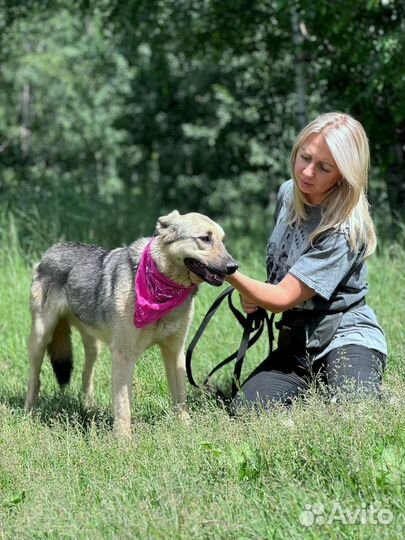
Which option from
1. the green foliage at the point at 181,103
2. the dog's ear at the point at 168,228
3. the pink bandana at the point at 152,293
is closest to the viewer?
the dog's ear at the point at 168,228

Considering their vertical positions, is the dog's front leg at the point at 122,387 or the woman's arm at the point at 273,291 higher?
the woman's arm at the point at 273,291

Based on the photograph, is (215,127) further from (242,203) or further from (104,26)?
(104,26)

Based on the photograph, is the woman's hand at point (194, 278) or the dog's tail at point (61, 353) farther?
the dog's tail at point (61, 353)

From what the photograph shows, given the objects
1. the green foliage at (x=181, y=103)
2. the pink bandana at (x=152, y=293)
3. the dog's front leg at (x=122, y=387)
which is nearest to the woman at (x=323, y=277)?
the pink bandana at (x=152, y=293)

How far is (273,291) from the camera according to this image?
4.48 m

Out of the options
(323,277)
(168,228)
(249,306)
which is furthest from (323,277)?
(168,228)

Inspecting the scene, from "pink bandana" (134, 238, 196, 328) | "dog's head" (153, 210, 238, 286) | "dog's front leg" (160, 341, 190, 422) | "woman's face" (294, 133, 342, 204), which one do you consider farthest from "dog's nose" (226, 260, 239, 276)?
"dog's front leg" (160, 341, 190, 422)

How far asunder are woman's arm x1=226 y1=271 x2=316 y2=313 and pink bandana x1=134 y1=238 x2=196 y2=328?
0.45m

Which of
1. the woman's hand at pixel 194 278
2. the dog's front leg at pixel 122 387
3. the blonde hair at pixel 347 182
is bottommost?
the dog's front leg at pixel 122 387

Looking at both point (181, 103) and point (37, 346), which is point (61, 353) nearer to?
point (37, 346)

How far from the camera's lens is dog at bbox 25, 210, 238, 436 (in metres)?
4.58

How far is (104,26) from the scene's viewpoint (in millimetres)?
13570

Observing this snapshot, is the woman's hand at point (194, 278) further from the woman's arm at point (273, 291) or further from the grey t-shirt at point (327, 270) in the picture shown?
the grey t-shirt at point (327, 270)

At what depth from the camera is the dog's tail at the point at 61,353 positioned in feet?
19.2
